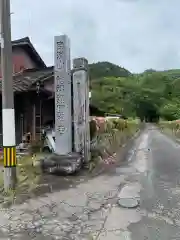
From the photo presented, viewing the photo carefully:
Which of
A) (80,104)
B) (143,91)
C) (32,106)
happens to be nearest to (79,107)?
(80,104)

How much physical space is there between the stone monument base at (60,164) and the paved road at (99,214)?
74 cm

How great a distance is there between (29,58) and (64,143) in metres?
12.7

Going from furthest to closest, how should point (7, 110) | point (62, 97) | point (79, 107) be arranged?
point (79, 107)
point (62, 97)
point (7, 110)

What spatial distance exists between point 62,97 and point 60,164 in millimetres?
2052

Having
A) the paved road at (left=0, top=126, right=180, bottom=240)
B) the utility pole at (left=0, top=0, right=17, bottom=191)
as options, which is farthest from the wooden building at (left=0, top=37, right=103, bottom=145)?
the paved road at (left=0, top=126, right=180, bottom=240)

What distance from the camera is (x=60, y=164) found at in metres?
8.88

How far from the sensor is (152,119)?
3415 inches

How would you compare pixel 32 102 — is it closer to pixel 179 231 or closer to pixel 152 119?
pixel 179 231

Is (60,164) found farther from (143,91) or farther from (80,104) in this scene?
(143,91)

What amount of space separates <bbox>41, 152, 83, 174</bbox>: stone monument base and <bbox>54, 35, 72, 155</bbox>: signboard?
1.66 feet

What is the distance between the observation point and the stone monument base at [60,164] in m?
8.87

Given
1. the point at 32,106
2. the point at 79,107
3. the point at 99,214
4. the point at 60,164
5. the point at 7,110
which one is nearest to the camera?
the point at 99,214

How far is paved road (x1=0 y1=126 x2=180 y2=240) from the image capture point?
488 cm

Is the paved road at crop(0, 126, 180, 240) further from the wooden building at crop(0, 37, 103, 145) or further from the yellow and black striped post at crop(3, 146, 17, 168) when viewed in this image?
the wooden building at crop(0, 37, 103, 145)
